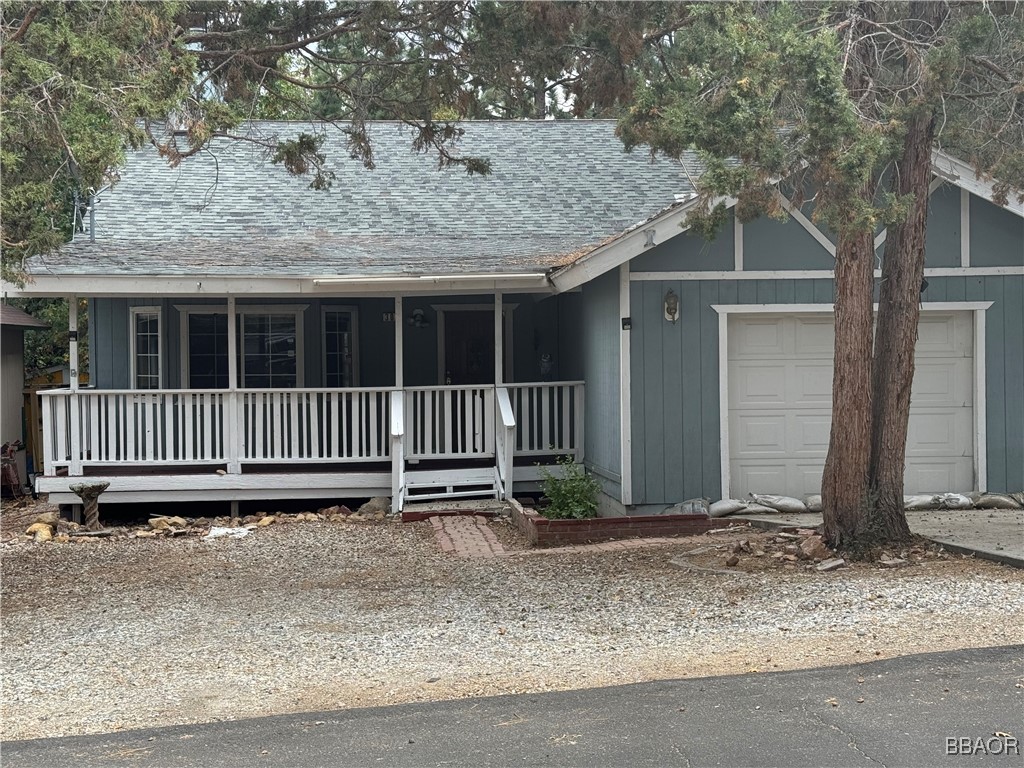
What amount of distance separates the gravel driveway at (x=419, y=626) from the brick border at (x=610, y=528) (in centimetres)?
51

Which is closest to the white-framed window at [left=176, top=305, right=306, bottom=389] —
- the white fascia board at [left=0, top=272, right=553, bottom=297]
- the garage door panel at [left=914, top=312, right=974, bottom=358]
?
the white fascia board at [left=0, top=272, right=553, bottom=297]

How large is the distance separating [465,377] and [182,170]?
4.92 metres

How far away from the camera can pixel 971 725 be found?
4.86m

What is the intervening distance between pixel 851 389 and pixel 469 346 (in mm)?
7124

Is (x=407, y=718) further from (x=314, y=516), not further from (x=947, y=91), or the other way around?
(x=314, y=516)

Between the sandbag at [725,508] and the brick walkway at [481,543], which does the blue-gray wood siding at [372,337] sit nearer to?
the brick walkway at [481,543]

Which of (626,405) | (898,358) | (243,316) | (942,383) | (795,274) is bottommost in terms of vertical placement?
(626,405)

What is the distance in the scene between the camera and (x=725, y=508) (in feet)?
36.1

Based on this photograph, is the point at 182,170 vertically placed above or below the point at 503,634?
above

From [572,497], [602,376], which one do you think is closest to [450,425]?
[602,376]

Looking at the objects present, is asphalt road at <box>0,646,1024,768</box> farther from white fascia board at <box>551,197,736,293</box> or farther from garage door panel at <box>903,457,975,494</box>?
garage door panel at <box>903,457,975,494</box>

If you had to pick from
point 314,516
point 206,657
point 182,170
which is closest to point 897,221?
point 206,657

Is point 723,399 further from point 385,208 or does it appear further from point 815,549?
point 385,208

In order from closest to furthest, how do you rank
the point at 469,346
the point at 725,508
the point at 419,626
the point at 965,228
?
the point at 419,626
the point at 725,508
the point at 965,228
the point at 469,346
